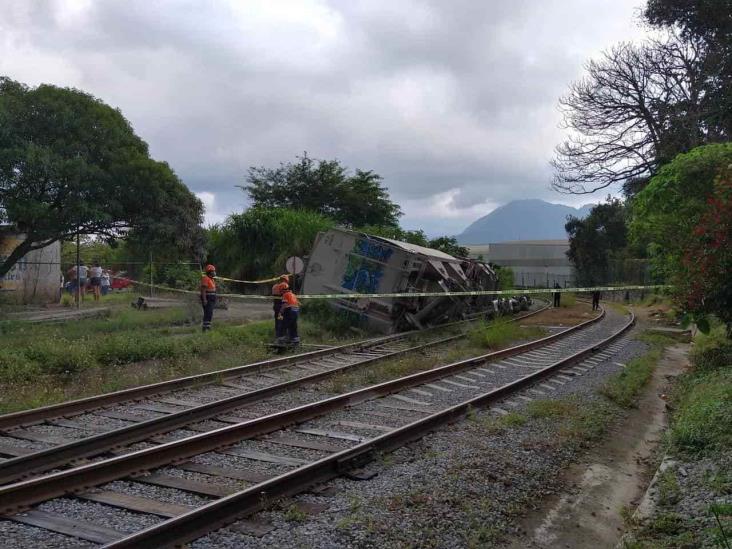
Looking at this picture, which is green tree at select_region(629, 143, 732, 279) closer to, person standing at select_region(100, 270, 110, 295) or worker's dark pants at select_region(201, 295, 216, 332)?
worker's dark pants at select_region(201, 295, 216, 332)

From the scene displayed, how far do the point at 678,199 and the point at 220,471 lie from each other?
401 inches

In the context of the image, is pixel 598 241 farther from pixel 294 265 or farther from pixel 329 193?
pixel 294 265

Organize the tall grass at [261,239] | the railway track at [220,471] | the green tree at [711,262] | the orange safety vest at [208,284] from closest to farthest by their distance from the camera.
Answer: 1. the railway track at [220,471]
2. the green tree at [711,262]
3. the orange safety vest at [208,284]
4. the tall grass at [261,239]

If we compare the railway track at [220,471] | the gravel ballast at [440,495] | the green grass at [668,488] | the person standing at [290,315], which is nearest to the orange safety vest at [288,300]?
the person standing at [290,315]

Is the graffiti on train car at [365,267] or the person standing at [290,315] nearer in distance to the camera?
the person standing at [290,315]

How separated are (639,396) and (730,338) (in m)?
3.33

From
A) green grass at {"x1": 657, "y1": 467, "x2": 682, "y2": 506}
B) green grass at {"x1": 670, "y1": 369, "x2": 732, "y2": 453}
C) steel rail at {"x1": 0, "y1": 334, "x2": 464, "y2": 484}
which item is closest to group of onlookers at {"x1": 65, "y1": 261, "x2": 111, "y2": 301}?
steel rail at {"x1": 0, "y1": 334, "x2": 464, "y2": 484}

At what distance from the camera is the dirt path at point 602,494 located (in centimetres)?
466

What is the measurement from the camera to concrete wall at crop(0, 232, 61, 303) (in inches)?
637

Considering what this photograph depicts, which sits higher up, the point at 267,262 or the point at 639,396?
the point at 267,262

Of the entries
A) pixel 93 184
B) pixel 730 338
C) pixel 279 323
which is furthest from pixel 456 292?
pixel 93 184

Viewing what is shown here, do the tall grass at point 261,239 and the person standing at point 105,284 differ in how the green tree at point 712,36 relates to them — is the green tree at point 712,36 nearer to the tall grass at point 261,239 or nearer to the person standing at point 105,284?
the tall grass at point 261,239

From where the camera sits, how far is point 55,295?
18375 mm

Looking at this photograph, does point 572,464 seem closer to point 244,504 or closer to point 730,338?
point 244,504
